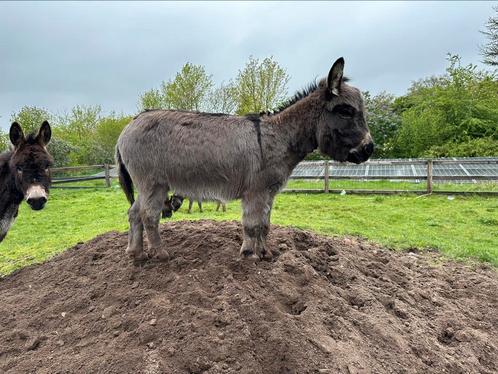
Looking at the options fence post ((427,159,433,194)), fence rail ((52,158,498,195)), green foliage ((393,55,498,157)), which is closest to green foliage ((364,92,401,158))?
green foliage ((393,55,498,157))

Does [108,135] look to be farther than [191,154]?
Yes

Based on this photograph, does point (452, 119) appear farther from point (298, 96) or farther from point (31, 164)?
point (31, 164)

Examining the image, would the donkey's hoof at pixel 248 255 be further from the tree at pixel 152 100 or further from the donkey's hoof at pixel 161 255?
the tree at pixel 152 100

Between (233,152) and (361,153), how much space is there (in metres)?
1.55

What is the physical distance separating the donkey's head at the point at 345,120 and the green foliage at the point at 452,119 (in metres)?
21.8

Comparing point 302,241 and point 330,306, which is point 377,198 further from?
point 330,306

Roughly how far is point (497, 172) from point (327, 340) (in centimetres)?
1642

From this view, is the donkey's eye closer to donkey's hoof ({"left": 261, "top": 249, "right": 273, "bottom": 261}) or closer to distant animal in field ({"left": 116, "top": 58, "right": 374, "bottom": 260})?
distant animal in field ({"left": 116, "top": 58, "right": 374, "bottom": 260})

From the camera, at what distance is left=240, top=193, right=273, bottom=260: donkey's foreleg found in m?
4.68

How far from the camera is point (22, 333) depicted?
13.5 ft

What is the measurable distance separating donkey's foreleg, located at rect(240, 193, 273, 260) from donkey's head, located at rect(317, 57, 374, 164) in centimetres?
110

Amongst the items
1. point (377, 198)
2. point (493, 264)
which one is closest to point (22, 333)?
point (493, 264)

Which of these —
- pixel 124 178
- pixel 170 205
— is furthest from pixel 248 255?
pixel 124 178

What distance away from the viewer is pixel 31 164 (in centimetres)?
576
